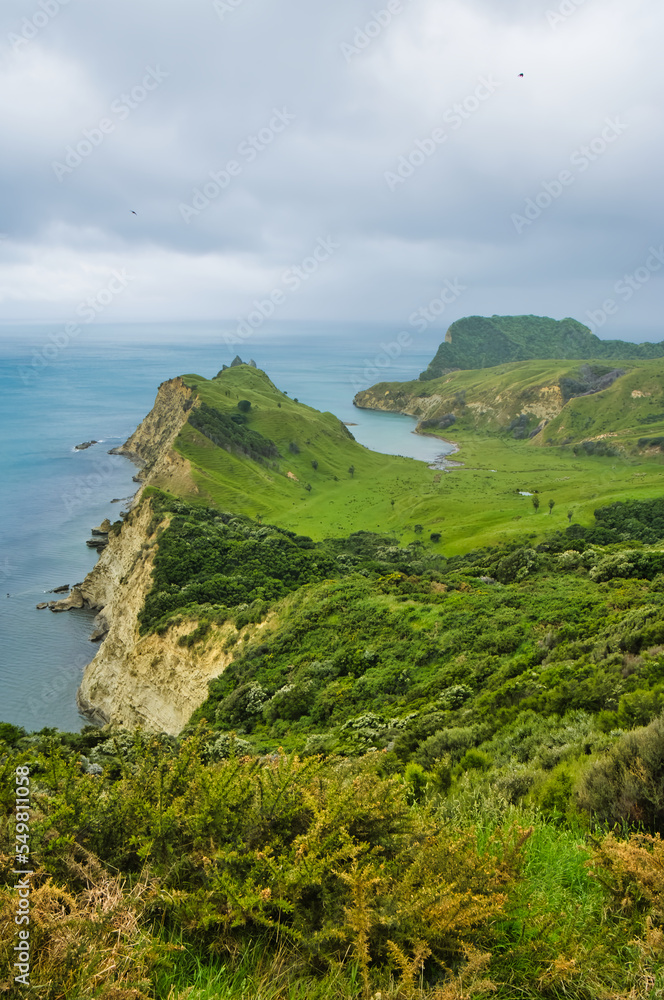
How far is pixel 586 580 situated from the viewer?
3272cm

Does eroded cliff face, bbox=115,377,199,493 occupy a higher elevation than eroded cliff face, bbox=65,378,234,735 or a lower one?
higher

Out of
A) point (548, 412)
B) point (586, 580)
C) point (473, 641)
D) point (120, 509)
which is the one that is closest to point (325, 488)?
point (120, 509)

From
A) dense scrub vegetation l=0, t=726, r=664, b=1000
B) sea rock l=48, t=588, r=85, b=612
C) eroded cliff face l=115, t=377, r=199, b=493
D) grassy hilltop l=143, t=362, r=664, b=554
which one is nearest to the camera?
dense scrub vegetation l=0, t=726, r=664, b=1000

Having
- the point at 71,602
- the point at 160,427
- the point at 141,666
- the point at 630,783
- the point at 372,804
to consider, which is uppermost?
the point at 160,427

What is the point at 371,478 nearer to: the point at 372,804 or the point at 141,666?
the point at 141,666

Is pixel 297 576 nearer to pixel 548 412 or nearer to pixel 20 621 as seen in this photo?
pixel 20 621

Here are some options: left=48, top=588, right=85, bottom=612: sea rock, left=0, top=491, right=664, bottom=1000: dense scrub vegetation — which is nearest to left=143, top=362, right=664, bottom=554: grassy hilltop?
left=48, top=588, right=85, bottom=612: sea rock

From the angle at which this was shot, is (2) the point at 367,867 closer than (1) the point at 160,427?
Yes

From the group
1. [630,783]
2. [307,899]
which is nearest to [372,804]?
[307,899]

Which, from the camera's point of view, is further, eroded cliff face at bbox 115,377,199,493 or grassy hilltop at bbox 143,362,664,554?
eroded cliff face at bbox 115,377,199,493

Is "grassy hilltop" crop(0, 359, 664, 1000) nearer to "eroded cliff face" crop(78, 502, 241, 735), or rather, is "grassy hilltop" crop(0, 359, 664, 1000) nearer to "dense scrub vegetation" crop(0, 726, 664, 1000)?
"dense scrub vegetation" crop(0, 726, 664, 1000)

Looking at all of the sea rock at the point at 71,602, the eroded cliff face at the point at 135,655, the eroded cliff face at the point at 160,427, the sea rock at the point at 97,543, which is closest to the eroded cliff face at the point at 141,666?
the eroded cliff face at the point at 135,655

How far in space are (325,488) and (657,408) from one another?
100537mm

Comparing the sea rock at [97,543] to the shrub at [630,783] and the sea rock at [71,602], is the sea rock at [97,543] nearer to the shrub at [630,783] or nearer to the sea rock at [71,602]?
the sea rock at [71,602]
